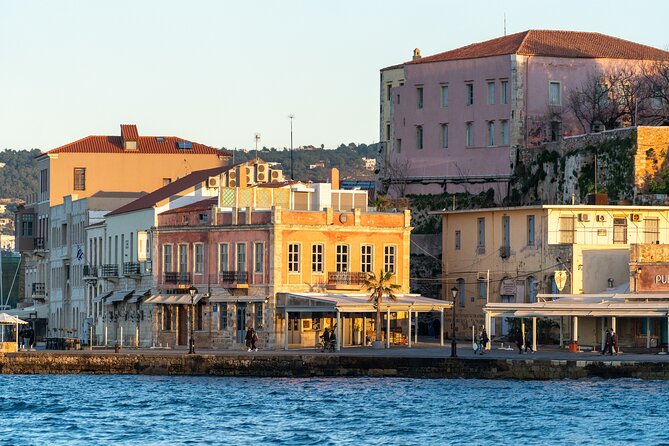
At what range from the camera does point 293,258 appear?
80.4 m

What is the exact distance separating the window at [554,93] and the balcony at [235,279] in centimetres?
2399

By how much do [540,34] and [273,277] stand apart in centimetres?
2742

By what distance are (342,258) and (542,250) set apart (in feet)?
30.3

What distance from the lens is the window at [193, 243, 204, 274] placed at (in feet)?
273

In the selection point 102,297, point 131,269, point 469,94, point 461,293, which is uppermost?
point 469,94

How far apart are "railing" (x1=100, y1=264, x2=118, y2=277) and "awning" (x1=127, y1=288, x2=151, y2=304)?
4058mm

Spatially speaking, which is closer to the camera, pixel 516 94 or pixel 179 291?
pixel 179 291

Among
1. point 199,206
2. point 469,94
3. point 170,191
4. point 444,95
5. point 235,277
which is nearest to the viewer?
point 235,277

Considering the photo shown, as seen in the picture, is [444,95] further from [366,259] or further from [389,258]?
[366,259]

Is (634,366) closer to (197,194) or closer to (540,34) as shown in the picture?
(197,194)

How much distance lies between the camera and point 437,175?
101 meters

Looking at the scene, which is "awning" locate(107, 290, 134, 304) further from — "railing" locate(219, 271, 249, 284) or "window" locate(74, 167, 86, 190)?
"window" locate(74, 167, 86, 190)

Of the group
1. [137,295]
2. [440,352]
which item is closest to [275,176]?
[137,295]

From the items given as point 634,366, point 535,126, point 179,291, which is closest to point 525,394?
point 634,366
